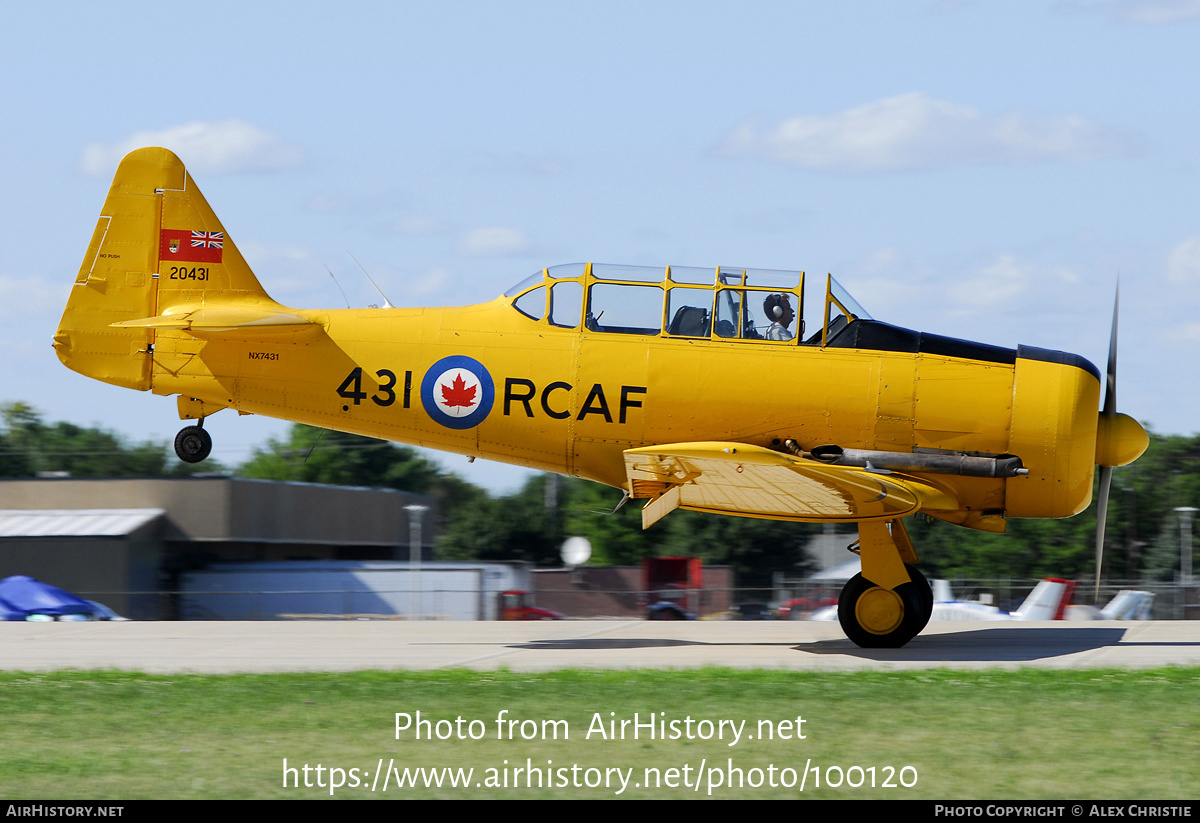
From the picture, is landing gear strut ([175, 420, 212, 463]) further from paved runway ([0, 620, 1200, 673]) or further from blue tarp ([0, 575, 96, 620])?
blue tarp ([0, 575, 96, 620])

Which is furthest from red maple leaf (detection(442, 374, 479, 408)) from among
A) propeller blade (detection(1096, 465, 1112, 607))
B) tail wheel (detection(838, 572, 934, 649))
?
propeller blade (detection(1096, 465, 1112, 607))

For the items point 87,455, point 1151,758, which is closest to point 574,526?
point 87,455

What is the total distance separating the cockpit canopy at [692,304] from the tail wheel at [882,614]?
247 cm

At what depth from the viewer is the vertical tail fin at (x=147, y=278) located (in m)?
12.6

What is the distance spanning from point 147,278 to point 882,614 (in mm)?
8214

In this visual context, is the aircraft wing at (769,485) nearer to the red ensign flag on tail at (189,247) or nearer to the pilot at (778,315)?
the pilot at (778,315)

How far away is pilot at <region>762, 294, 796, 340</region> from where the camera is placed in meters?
11.9

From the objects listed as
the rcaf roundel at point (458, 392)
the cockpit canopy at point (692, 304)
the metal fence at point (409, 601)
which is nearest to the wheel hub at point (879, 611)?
the cockpit canopy at point (692, 304)

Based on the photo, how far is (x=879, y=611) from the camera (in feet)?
39.3

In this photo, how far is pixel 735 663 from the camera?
37.1ft

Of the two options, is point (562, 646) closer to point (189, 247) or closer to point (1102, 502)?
point (1102, 502)

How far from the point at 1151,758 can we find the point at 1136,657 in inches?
185

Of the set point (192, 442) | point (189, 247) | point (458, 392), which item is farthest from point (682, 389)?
point (189, 247)
